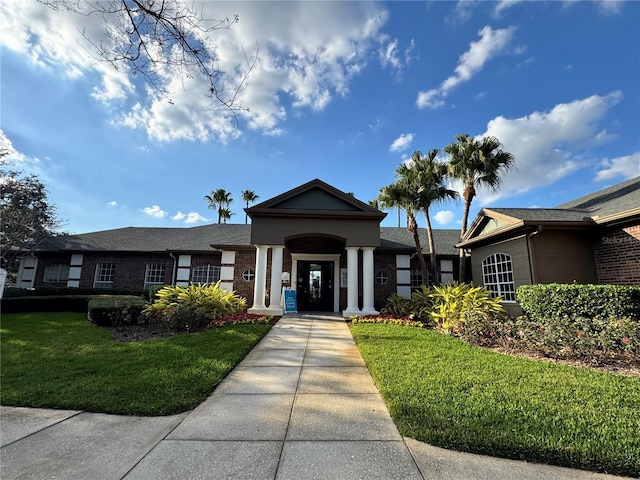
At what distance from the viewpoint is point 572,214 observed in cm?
965

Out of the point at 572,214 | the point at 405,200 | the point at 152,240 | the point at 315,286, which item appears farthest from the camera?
the point at 152,240

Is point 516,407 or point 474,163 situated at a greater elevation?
point 474,163

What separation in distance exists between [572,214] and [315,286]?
10.1 meters

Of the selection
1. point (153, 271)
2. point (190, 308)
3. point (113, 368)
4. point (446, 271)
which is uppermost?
point (446, 271)

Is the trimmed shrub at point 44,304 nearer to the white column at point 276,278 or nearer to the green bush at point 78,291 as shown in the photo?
the green bush at point 78,291

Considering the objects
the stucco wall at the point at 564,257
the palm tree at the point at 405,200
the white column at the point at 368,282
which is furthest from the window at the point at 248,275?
the stucco wall at the point at 564,257

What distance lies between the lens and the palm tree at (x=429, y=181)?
14.0 m

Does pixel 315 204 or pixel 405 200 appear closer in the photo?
pixel 315 204

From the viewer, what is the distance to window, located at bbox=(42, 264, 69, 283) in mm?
16062

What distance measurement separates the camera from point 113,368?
527 cm

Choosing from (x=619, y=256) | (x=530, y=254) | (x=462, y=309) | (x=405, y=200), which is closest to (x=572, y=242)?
(x=619, y=256)

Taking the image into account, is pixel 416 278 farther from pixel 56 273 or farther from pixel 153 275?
pixel 56 273

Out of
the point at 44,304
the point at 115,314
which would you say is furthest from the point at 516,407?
the point at 44,304

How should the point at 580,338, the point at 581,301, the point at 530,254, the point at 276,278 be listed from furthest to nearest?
1. the point at 276,278
2. the point at 530,254
3. the point at 581,301
4. the point at 580,338
